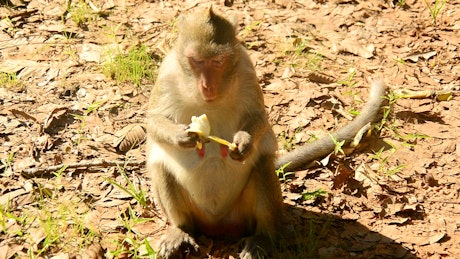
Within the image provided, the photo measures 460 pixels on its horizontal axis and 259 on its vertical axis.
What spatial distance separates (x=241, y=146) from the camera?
4648mm

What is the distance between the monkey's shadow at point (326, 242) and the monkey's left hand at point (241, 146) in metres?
0.90

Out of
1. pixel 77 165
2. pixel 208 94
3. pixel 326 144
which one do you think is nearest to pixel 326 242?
pixel 326 144

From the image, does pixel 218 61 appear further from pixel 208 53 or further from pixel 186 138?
pixel 186 138

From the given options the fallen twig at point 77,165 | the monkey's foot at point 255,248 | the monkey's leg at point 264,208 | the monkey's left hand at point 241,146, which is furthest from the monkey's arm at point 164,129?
the fallen twig at point 77,165

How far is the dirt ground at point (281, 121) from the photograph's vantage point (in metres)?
5.35

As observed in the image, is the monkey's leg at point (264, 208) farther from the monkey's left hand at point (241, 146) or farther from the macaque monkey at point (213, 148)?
the monkey's left hand at point (241, 146)

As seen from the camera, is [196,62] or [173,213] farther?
[173,213]

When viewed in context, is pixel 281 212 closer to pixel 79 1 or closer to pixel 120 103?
pixel 120 103

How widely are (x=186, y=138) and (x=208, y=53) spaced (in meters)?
0.64

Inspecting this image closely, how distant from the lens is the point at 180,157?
504 cm

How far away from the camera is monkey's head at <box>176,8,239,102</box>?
178 inches

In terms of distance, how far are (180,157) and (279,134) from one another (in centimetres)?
181

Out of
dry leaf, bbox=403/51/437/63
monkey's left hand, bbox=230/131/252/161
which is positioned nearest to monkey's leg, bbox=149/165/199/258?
monkey's left hand, bbox=230/131/252/161

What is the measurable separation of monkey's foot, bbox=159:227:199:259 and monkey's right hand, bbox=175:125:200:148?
879 millimetres
